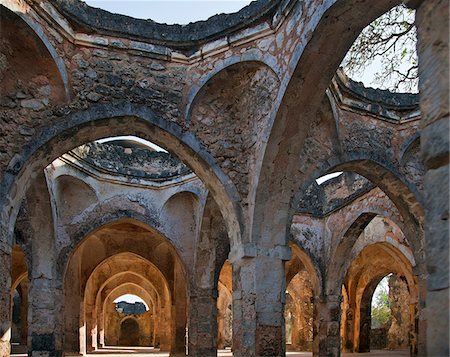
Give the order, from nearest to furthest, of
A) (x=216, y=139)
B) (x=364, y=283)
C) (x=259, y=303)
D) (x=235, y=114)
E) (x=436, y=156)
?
(x=436, y=156) → (x=259, y=303) → (x=216, y=139) → (x=235, y=114) → (x=364, y=283)

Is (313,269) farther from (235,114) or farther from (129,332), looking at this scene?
(129,332)

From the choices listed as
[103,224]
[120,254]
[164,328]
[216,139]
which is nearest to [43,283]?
[103,224]

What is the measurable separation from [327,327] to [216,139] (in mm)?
6716

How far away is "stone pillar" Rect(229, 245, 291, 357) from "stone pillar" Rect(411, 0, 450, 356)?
14.5 feet

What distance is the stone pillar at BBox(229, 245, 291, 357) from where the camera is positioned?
730 centimetres

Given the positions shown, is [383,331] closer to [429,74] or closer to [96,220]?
[96,220]

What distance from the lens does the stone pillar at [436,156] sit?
114 inches

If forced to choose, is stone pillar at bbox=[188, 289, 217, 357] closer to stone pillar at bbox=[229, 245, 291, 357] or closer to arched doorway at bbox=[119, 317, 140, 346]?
stone pillar at bbox=[229, 245, 291, 357]

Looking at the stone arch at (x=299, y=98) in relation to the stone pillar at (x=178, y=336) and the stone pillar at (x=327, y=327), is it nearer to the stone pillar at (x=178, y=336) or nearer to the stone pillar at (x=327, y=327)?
the stone pillar at (x=327, y=327)

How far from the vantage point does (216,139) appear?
7.89m

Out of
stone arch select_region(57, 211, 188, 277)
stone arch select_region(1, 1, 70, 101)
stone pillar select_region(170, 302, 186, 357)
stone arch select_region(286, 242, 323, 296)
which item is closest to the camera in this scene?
stone arch select_region(1, 1, 70, 101)

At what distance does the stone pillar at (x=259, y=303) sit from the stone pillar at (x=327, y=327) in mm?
5596

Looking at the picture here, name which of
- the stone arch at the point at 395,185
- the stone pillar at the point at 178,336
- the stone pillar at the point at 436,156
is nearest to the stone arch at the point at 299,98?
the stone arch at the point at 395,185

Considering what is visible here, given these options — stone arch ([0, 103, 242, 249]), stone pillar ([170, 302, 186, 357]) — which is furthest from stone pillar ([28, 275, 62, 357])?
stone pillar ([170, 302, 186, 357])
